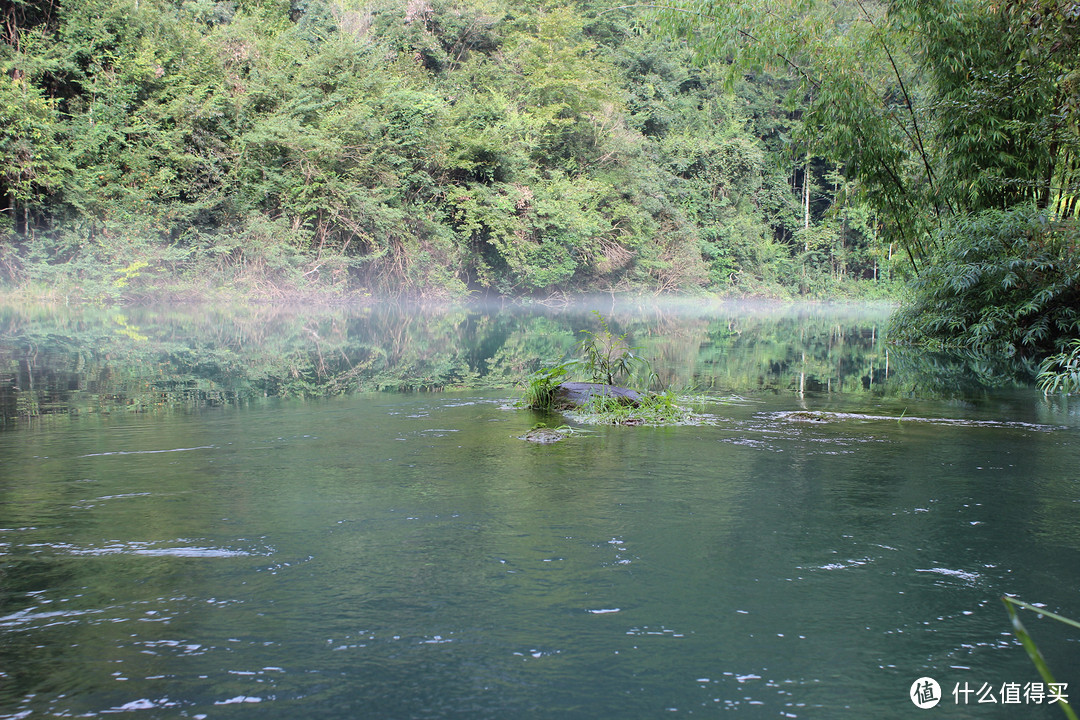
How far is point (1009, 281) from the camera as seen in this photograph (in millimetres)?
10078

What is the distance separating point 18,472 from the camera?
3787mm

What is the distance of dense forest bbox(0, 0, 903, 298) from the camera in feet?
61.2

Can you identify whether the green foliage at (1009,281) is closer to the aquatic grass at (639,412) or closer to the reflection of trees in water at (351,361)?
the reflection of trees in water at (351,361)

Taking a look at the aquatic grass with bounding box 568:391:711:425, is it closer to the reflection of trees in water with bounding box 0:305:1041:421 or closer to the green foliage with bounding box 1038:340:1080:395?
the reflection of trees in water with bounding box 0:305:1041:421

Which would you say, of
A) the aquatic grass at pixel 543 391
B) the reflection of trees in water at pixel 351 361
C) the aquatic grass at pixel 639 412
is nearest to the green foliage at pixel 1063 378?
the reflection of trees in water at pixel 351 361

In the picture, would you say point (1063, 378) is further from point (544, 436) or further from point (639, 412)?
point (544, 436)

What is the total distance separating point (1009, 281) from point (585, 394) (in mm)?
6809

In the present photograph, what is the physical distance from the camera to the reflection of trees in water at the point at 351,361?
6.81 m

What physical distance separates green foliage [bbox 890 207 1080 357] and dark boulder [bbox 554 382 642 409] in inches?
257

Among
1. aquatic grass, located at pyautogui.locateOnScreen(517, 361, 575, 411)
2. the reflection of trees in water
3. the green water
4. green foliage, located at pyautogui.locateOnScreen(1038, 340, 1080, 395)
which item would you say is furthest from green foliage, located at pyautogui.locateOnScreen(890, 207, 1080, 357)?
aquatic grass, located at pyautogui.locateOnScreen(517, 361, 575, 411)

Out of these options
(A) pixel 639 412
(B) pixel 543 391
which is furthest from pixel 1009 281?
(B) pixel 543 391

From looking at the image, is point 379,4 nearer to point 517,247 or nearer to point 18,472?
point 517,247

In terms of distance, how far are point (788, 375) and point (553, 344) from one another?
414 cm

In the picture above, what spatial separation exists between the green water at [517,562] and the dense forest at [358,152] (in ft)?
28.5
